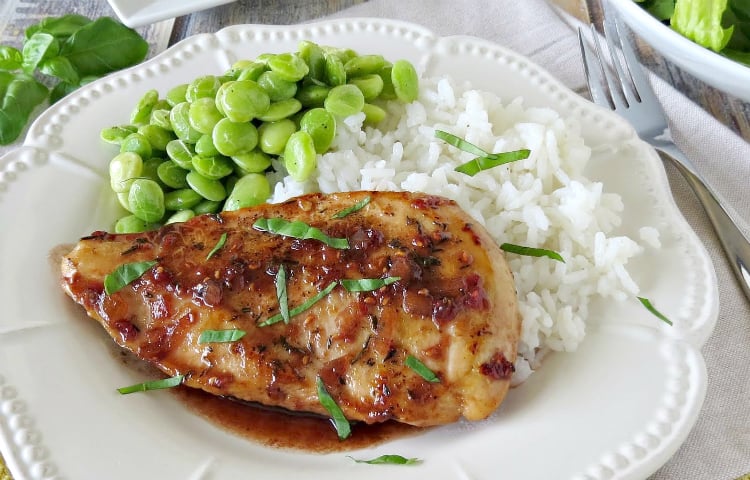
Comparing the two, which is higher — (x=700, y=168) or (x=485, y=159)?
(x=485, y=159)

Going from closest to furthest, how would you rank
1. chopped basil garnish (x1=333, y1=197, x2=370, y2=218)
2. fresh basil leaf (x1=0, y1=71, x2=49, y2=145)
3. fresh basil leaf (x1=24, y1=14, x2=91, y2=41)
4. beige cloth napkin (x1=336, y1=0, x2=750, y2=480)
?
1. beige cloth napkin (x1=336, y1=0, x2=750, y2=480)
2. chopped basil garnish (x1=333, y1=197, x2=370, y2=218)
3. fresh basil leaf (x1=0, y1=71, x2=49, y2=145)
4. fresh basil leaf (x1=24, y1=14, x2=91, y2=41)

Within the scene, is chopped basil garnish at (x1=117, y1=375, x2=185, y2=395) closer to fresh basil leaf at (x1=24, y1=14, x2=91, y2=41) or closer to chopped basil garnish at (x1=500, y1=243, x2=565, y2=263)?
chopped basil garnish at (x1=500, y1=243, x2=565, y2=263)

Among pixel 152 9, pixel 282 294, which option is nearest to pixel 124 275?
pixel 282 294

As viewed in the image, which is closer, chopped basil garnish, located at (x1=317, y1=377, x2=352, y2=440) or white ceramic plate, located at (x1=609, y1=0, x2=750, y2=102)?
chopped basil garnish, located at (x1=317, y1=377, x2=352, y2=440)

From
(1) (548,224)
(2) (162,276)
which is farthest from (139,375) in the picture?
(1) (548,224)

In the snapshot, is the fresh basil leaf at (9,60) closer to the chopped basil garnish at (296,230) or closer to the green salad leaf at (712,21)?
the chopped basil garnish at (296,230)

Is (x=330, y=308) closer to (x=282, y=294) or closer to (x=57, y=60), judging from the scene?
(x=282, y=294)

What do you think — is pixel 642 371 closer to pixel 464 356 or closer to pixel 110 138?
pixel 464 356

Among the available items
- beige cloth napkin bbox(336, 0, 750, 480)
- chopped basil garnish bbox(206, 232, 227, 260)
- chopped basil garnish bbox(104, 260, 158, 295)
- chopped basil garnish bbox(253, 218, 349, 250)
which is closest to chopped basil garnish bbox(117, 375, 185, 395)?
chopped basil garnish bbox(104, 260, 158, 295)
